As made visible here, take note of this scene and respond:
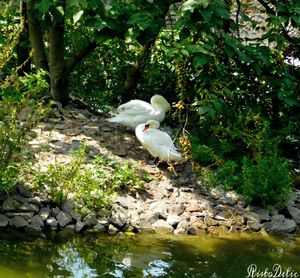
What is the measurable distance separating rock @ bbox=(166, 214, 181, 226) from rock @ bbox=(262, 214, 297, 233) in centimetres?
107

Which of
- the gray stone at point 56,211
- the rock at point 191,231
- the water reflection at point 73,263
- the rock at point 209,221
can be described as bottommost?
the water reflection at point 73,263

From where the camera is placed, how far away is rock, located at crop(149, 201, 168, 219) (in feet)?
22.1

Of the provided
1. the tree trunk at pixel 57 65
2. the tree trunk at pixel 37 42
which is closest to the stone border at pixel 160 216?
the tree trunk at pixel 57 65

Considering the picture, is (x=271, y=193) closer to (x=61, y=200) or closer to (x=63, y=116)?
(x=61, y=200)

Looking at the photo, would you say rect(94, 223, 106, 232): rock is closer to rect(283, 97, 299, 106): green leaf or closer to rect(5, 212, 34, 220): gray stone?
rect(5, 212, 34, 220): gray stone

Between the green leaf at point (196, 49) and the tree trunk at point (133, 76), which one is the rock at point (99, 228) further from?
the tree trunk at point (133, 76)

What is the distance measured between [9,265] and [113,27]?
8.37 ft

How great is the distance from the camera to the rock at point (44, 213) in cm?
617

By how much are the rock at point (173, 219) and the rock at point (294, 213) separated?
1.57 meters

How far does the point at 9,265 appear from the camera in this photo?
16.6 feet

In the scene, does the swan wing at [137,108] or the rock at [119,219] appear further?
the swan wing at [137,108]

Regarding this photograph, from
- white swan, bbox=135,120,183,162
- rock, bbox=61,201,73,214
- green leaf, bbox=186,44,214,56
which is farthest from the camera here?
white swan, bbox=135,120,183,162

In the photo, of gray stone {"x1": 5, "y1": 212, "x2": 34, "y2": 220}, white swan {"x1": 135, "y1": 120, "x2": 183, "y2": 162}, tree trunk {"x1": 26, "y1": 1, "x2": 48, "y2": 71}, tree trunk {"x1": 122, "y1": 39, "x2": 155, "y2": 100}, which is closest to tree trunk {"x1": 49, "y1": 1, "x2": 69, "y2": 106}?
tree trunk {"x1": 26, "y1": 1, "x2": 48, "y2": 71}

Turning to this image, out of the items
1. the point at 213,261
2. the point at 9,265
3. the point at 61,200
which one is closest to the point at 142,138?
the point at 61,200
